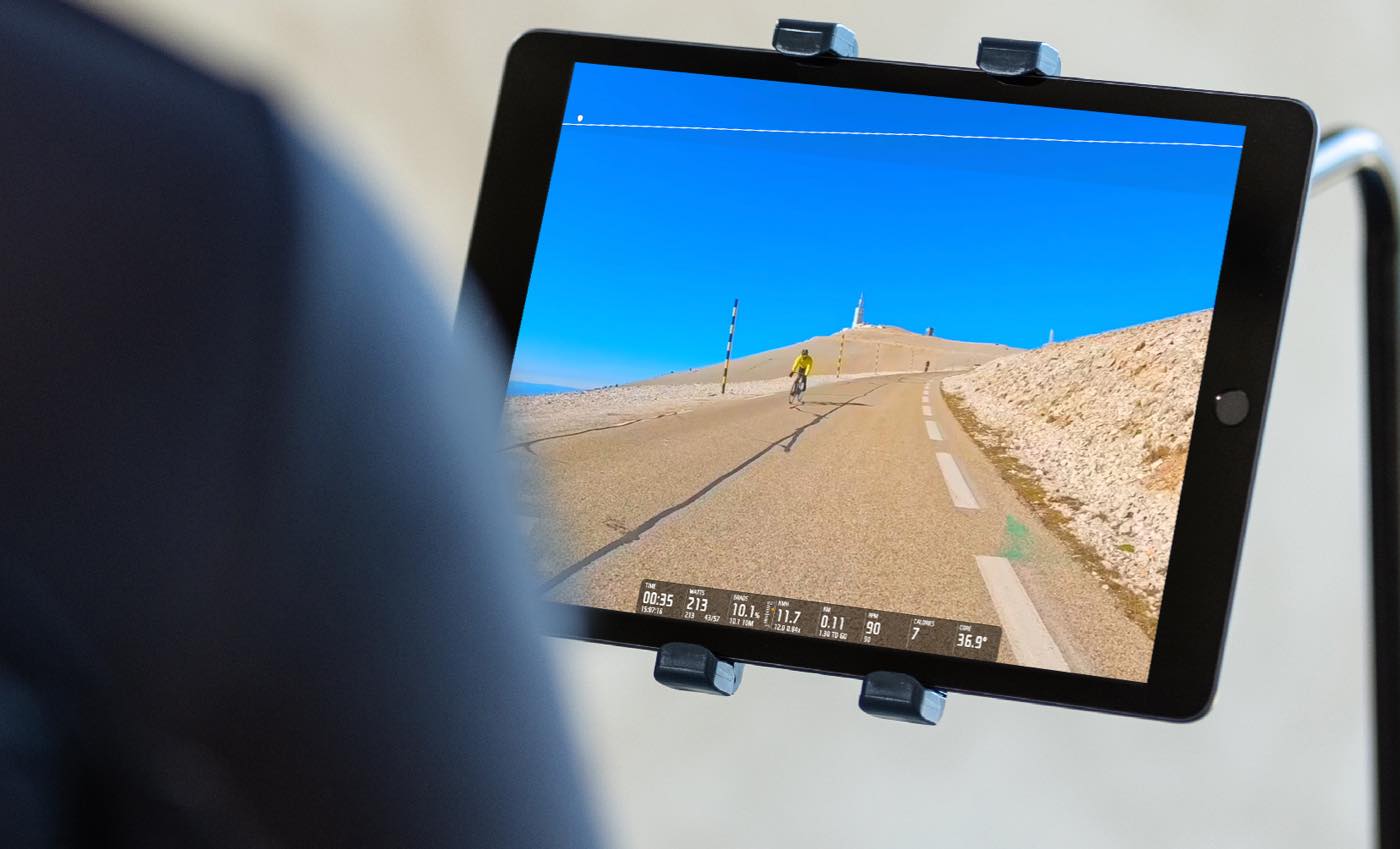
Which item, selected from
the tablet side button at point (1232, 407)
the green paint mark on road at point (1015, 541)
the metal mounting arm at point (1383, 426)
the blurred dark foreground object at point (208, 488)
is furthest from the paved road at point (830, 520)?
the blurred dark foreground object at point (208, 488)

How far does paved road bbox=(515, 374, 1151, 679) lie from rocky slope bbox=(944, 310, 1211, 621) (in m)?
0.03

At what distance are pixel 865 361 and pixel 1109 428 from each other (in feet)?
0.73

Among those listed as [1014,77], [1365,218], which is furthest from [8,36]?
[1365,218]

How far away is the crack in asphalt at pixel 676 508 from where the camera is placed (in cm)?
96

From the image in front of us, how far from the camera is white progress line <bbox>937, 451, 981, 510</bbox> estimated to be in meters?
1.08

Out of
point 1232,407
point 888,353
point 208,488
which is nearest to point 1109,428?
point 1232,407

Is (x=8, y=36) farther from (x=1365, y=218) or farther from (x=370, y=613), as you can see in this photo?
(x=1365, y=218)

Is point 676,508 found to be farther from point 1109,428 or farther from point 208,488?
point 208,488

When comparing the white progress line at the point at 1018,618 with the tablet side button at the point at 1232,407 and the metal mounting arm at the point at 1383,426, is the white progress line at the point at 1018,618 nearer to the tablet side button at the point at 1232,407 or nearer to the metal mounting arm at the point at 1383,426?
the tablet side button at the point at 1232,407

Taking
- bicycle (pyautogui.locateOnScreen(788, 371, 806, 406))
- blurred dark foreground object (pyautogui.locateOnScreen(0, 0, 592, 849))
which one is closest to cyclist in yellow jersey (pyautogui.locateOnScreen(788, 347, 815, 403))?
bicycle (pyautogui.locateOnScreen(788, 371, 806, 406))

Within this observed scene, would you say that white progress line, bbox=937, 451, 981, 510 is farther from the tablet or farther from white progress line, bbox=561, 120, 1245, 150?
white progress line, bbox=561, 120, 1245, 150

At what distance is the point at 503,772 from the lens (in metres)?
0.20

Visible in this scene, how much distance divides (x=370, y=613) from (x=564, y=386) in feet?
2.86
